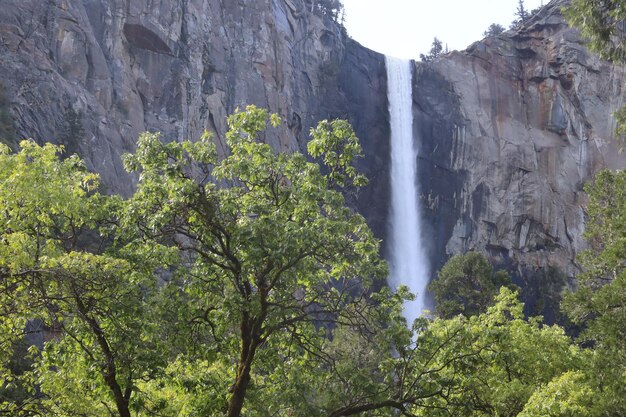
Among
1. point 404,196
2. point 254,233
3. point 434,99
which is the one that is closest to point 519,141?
point 434,99

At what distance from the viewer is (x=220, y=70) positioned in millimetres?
44188

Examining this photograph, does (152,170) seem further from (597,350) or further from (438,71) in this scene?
(438,71)

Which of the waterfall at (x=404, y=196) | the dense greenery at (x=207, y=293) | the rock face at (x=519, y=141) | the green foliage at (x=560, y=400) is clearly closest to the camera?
the dense greenery at (x=207, y=293)

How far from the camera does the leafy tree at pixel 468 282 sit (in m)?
36.8

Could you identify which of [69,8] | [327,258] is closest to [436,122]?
[69,8]

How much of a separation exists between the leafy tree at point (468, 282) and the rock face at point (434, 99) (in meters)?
12.7

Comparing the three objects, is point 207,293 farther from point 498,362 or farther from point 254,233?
point 498,362

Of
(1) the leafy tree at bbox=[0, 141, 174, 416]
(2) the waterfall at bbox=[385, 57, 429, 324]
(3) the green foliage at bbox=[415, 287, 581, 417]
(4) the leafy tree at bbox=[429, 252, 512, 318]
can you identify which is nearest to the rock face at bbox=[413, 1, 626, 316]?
(2) the waterfall at bbox=[385, 57, 429, 324]

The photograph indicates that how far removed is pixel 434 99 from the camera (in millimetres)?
55719

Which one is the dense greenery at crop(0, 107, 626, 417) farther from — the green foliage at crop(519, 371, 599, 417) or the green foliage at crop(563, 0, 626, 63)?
the green foliage at crop(563, 0, 626, 63)

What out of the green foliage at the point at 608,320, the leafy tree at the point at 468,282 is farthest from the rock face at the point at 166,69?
the green foliage at the point at 608,320

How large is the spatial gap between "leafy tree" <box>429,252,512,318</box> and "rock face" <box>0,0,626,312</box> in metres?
12.7

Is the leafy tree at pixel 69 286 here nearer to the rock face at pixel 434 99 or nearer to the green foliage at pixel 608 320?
the green foliage at pixel 608 320

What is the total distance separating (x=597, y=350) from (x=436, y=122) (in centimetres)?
4058
